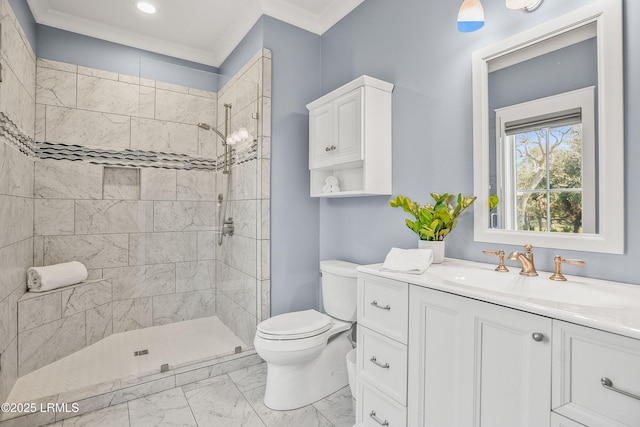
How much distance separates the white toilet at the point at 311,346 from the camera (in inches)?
73.0

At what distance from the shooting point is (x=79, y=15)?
8.52 ft

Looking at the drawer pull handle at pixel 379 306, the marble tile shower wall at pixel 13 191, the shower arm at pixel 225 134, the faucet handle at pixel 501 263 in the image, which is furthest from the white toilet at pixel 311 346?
the marble tile shower wall at pixel 13 191

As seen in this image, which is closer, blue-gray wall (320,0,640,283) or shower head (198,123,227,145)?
blue-gray wall (320,0,640,283)

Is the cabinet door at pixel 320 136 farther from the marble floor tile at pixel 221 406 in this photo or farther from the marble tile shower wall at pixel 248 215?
the marble floor tile at pixel 221 406

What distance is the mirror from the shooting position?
1171mm

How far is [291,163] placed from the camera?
257 centimetres

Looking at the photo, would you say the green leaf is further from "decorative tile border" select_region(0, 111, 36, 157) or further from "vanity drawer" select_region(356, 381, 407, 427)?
"decorative tile border" select_region(0, 111, 36, 157)

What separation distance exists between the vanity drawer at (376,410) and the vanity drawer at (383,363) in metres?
0.04

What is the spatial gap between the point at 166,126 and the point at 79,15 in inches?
43.4

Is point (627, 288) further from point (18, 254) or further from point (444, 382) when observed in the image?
point (18, 254)

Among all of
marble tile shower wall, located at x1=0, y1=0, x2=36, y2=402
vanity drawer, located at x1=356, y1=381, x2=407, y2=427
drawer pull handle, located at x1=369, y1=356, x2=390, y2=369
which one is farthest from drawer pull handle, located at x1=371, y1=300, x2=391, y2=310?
marble tile shower wall, located at x1=0, y1=0, x2=36, y2=402

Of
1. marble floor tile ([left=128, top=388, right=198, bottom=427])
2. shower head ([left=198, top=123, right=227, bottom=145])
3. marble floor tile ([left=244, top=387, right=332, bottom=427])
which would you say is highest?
shower head ([left=198, top=123, right=227, bottom=145])

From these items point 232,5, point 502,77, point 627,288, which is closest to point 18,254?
point 232,5

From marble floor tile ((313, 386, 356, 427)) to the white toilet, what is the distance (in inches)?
1.5
